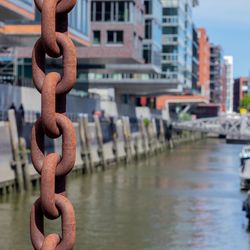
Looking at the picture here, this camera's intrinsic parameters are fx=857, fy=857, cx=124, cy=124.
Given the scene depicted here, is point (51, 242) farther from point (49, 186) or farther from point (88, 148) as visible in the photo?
point (88, 148)

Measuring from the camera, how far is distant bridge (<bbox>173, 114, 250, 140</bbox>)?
106m

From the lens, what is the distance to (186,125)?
112 meters

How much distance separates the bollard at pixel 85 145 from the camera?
171 ft

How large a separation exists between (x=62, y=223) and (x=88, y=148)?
4957 cm

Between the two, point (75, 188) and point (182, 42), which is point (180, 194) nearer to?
point (75, 188)

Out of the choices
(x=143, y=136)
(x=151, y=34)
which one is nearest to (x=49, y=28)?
(x=143, y=136)

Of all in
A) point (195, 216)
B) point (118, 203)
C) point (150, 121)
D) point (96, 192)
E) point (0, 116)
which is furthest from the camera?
point (150, 121)

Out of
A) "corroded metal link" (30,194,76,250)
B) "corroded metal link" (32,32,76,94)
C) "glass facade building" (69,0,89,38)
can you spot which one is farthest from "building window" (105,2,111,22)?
"corroded metal link" (30,194,76,250)

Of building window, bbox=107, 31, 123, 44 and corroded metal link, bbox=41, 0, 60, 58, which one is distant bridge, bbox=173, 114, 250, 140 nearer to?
building window, bbox=107, 31, 123, 44

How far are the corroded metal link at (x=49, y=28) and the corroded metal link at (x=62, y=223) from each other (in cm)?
63

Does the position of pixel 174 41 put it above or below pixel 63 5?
above

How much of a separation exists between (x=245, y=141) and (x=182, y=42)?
73.3 ft

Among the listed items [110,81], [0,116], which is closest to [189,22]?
[110,81]

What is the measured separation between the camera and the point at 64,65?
12.0 ft
